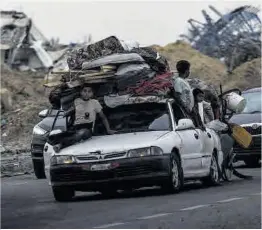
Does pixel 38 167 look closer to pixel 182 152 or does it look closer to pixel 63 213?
pixel 182 152

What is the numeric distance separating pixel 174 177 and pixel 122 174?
0.92 metres

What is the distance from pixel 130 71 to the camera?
16703 mm

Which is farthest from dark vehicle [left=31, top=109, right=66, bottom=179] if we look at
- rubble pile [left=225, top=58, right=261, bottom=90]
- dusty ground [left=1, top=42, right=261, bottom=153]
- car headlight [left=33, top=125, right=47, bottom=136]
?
rubble pile [left=225, top=58, right=261, bottom=90]

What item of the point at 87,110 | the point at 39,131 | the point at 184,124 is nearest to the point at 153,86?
the point at 184,124

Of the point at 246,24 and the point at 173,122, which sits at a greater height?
the point at 173,122

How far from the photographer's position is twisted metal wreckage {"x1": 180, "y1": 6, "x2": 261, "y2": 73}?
176 feet

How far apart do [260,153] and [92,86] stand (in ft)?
25.8

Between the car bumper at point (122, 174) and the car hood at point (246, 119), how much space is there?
9.14 metres

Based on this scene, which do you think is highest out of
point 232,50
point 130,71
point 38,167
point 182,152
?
point 130,71

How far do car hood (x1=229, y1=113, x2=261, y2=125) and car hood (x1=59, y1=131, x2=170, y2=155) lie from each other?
8.56 metres

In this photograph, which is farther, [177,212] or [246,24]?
[246,24]

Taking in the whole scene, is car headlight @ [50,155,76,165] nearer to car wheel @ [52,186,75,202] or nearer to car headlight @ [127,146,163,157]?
car wheel @ [52,186,75,202]

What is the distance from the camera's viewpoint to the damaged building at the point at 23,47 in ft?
186

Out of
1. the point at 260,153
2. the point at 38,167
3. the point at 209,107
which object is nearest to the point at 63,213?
the point at 209,107
